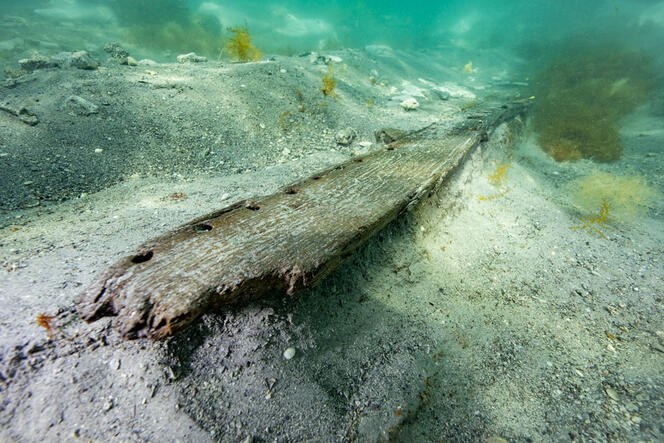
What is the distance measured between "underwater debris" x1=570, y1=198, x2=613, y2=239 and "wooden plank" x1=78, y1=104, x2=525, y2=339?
8.41 feet

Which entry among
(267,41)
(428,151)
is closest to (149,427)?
(428,151)

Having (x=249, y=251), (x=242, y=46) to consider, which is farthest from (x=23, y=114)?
(x=242, y=46)

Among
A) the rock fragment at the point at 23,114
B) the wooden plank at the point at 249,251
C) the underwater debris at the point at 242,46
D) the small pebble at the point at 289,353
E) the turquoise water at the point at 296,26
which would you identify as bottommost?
the small pebble at the point at 289,353

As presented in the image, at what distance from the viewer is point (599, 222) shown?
335 cm

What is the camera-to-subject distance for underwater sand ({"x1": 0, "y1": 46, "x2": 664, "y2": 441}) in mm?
1136

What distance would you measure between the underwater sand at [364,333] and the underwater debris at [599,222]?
0.35 ft

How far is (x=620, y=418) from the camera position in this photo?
1419mm

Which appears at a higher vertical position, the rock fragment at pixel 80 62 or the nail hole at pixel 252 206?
the rock fragment at pixel 80 62

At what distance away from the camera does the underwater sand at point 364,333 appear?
44.7 inches

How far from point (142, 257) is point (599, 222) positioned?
5161 millimetres

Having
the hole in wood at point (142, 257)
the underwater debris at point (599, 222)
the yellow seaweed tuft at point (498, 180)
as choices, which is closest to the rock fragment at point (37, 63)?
the hole in wood at point (142, 257)

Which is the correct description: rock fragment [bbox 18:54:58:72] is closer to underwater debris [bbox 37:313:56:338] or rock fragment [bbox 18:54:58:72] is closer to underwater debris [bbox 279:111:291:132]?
underwater debris [bbox 279:111:291:132]

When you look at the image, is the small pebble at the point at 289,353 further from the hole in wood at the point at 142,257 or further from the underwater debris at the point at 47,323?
the underwater debris at the point at 47,323

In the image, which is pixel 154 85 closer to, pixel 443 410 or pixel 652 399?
→ pixel 443 410
